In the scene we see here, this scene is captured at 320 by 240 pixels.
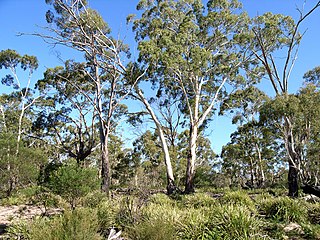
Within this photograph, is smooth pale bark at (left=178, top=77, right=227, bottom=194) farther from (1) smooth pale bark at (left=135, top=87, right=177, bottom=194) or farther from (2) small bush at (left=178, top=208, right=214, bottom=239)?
(2) small bush at (left=178, top=208, right=214, bottom=239)

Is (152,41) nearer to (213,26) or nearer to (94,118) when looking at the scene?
(213,26)

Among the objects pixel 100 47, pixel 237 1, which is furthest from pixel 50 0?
pixel 237 1

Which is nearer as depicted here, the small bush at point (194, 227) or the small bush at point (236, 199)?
the small bush at point (194, 227)

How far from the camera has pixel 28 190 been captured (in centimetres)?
1390

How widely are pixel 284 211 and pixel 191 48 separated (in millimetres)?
9941

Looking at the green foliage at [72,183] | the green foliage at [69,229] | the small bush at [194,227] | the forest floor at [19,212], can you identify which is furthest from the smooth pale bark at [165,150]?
the green foliage at [69,229]

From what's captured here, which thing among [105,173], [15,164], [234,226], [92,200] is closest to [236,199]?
[234,226]

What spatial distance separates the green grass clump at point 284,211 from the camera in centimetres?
805

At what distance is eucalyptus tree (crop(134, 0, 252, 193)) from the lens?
15.5 meters

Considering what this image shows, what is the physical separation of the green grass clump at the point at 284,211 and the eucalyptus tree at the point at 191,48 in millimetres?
7646

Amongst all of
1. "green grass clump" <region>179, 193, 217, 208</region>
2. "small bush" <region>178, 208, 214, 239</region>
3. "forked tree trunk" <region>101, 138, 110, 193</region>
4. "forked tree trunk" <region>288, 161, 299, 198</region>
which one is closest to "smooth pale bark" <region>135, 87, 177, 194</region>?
"forked tree trunk" <region>101, 138, 110, 193</region>

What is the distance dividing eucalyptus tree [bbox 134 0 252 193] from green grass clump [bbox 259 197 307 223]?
765 cm

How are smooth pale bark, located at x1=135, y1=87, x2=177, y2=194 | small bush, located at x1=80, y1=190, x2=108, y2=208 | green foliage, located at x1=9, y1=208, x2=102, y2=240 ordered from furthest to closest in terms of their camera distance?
smooth pale bark, located at x1=135, y1=87, x2=177, y2=194
small bush, located at x1=80, y1=190, x2=108, y2=208
green foliage, located at x1=9, y1=208, x2=102, y2=240

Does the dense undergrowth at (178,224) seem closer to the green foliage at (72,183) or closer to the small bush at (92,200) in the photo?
the green foliage at (72,183)
